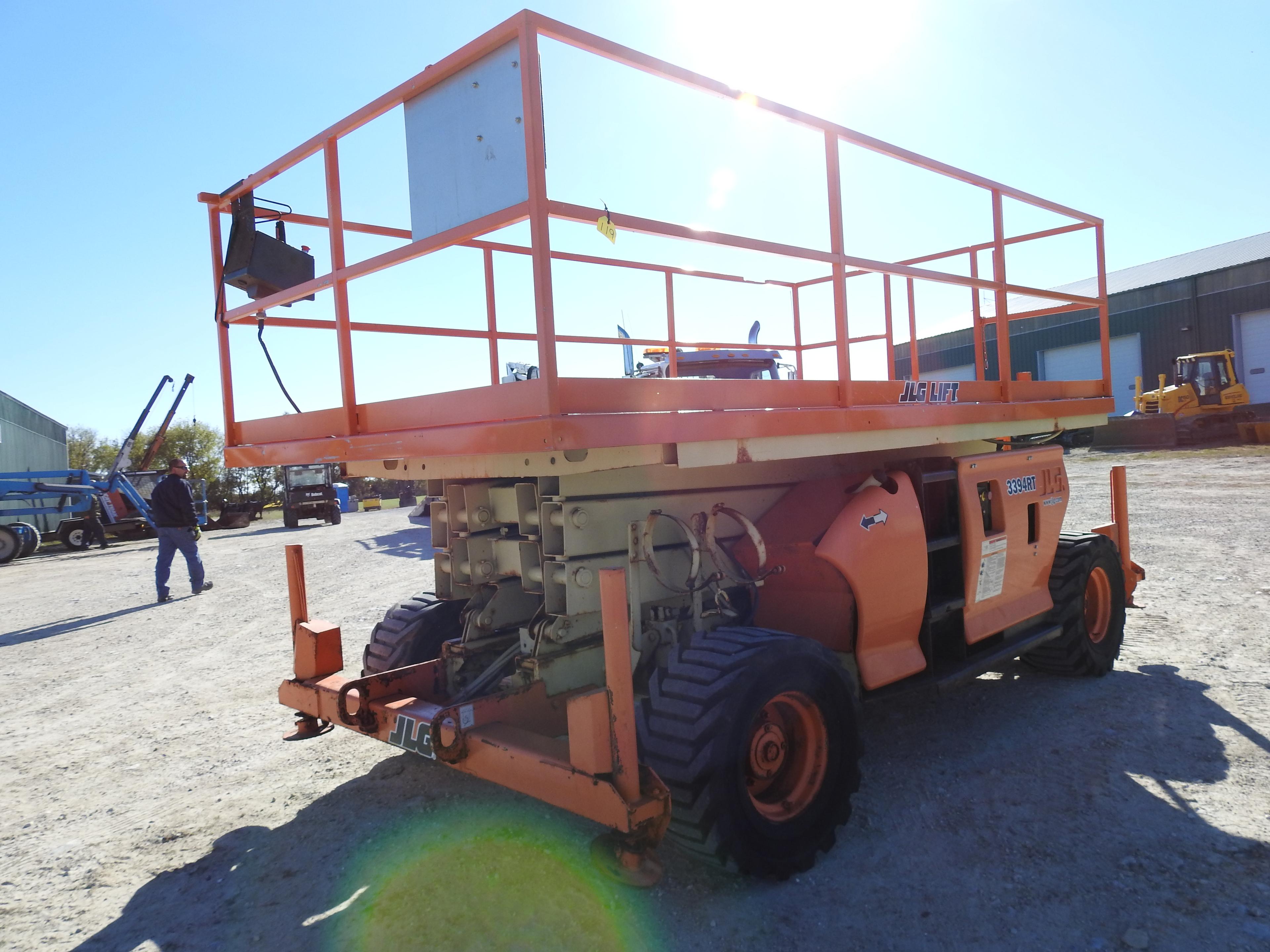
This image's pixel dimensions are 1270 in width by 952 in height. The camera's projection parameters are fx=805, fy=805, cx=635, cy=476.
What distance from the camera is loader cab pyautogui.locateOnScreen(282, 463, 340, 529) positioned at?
23062 mm

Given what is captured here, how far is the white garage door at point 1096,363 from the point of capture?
107ft

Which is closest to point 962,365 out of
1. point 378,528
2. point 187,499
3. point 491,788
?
point 378,528

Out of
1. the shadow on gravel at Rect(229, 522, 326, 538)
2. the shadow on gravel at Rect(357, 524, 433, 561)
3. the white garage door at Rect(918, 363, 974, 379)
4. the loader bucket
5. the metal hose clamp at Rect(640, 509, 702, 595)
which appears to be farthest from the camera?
the white garage door at Rect(918, 363, 974, 379)

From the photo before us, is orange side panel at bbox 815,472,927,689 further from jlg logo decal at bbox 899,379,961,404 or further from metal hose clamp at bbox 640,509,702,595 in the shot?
metal hose clamp at bbox 640,509,702,595

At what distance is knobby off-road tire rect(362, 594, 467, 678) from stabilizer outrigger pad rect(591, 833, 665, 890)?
1.68 metres

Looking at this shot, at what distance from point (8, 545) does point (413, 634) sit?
18264mm

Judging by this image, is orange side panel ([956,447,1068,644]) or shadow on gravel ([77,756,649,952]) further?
orange side panel ([956,447,1068,644])

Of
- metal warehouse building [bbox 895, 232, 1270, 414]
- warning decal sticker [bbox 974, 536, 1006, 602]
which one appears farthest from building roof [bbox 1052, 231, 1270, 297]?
warning decal sticker [bbox 974, 536, 1006, 602]

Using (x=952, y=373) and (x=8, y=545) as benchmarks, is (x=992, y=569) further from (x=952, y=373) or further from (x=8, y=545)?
(x=952, y=373)

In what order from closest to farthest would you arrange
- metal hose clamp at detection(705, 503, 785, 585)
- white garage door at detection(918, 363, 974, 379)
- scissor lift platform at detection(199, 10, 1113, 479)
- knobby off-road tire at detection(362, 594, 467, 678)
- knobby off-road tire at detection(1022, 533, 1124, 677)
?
1. scissor lift platform at detection(199, 10, 1113, 479)
2. metal hose clamp at detection(705, 503, 785, 585)
3. knobby off-road tire at detection(362, 594, 467, 678)
4. knobby off-road tire at detection(1022, 533, 1124, 677)
5. white garage door at detection(918, 363, 974, 379)

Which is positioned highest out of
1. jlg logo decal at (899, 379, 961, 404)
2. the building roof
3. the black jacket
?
the building roof

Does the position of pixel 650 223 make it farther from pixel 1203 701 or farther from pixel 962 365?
pixel 962 365

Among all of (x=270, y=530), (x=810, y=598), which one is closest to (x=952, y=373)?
(x=270, y=530)

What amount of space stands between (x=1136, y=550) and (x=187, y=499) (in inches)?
448
